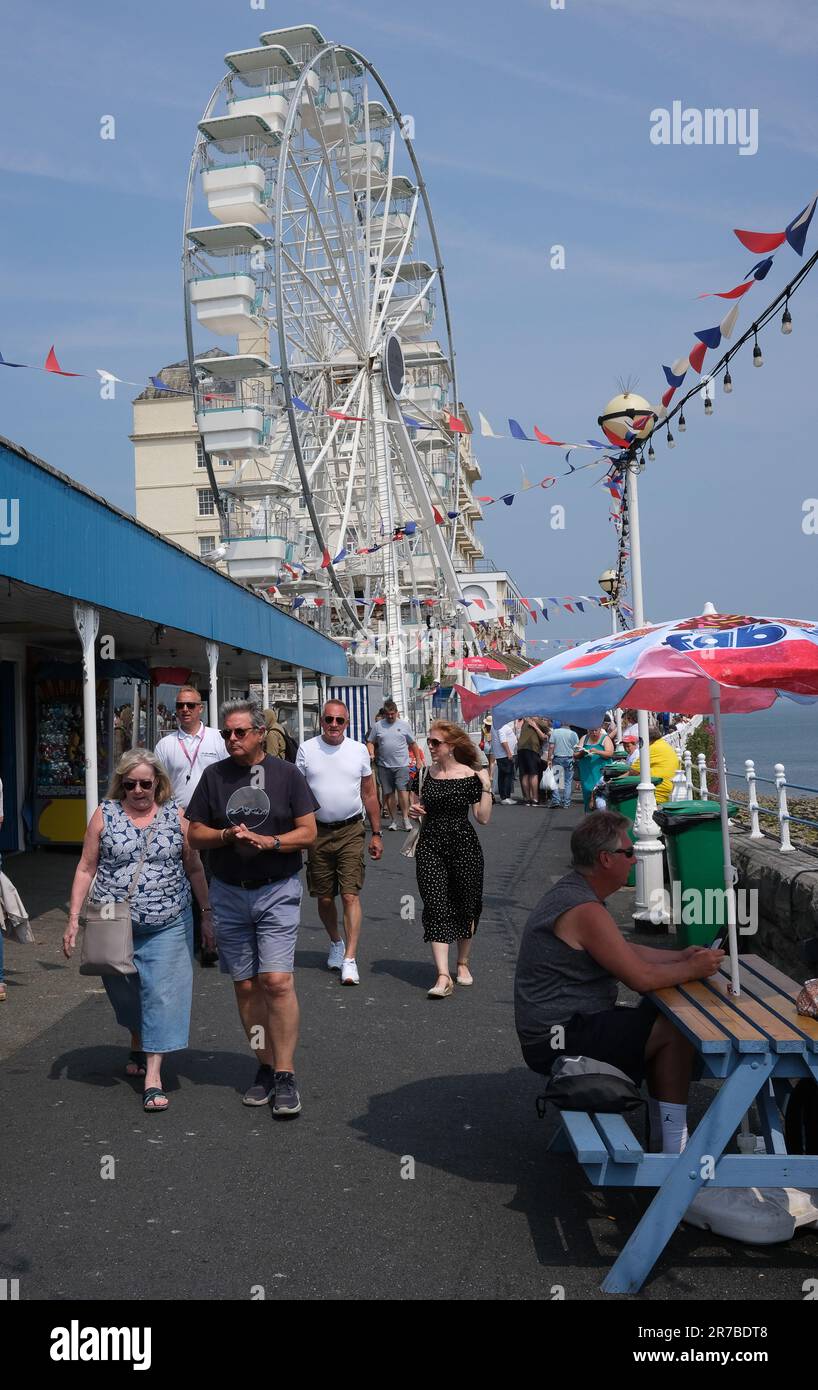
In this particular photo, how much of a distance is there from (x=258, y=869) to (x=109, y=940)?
721mm

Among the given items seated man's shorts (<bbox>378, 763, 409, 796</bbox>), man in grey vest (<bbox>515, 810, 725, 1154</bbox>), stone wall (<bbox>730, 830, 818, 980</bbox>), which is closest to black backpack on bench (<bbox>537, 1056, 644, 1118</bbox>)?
man in grey vest (<bbox>515, 810, 725, 1154</bbox>)

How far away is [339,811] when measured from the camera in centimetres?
823

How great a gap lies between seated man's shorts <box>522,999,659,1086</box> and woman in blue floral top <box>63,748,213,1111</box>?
1.92 metres

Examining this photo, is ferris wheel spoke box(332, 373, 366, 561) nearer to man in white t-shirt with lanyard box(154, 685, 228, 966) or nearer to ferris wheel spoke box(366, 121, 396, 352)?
ferris wheel spoke box(366, 121, 396, 352)

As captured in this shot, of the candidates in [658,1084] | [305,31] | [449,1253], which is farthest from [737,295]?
[305,31]

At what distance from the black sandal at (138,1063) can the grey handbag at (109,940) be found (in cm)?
71

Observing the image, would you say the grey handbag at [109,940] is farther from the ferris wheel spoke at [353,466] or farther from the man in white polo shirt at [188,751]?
the ferris wheel spoke at [353,466]

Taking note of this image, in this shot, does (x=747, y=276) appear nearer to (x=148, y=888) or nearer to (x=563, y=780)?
(x=148, y=888)

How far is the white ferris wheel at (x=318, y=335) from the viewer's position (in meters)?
26.8

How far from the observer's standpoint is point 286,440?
1336 inches

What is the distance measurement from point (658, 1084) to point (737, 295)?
15.7ft

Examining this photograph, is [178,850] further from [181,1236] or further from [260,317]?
[260,317]

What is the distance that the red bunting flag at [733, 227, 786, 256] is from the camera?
6.15m

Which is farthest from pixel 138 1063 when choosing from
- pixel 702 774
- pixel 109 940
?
pixel 702 774
